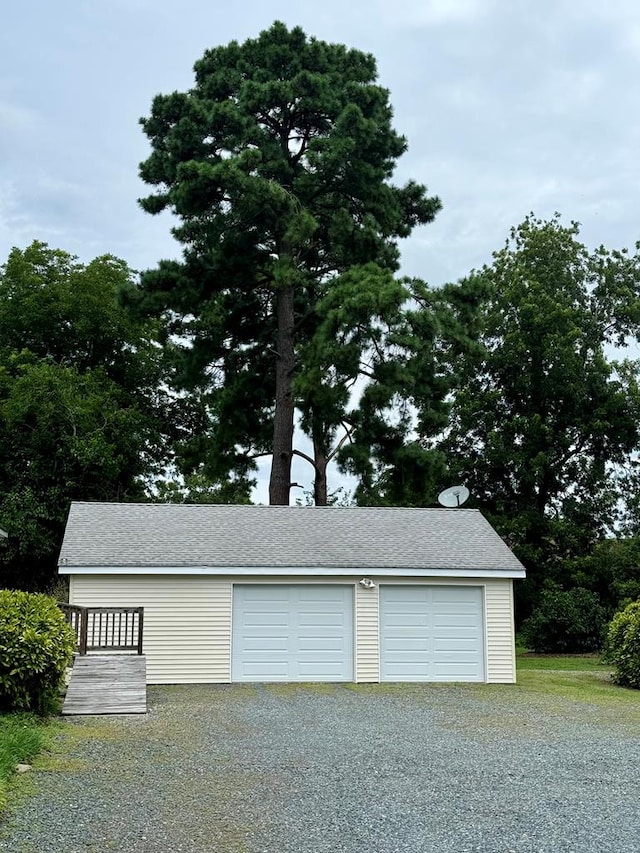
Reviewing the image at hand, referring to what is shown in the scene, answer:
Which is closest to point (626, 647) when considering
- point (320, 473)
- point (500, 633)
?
point (500, 633)

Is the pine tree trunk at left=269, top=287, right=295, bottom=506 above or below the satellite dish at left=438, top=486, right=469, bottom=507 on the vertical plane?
above

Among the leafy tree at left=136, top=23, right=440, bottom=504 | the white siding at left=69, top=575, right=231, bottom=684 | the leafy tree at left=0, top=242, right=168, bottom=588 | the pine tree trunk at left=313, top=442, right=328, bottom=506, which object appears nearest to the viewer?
the white siding at left=69, top=575, right=231, bottom=684

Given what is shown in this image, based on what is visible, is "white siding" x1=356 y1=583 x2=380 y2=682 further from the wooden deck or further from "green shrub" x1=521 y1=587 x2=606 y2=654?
"green shrub" x1=521 y1=587 x2=606 y2=654

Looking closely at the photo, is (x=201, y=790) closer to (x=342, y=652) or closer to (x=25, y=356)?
(x=342, y=652)

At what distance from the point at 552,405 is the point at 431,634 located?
49.2 ft

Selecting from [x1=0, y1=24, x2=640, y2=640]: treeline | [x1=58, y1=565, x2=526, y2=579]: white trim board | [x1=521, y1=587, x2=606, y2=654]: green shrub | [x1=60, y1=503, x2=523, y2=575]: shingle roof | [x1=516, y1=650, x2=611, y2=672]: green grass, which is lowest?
[x1=516, y1=650, x2=611, y2=672]: green grass

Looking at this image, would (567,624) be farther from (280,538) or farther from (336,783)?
(336,783)

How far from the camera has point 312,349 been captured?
2312 cm

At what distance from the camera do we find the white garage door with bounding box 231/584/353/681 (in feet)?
52.1

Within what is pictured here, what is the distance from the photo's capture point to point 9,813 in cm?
596

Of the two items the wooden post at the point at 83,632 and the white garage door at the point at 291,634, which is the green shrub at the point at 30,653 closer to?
the wooden post at the point at 83,632

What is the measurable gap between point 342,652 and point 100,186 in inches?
508

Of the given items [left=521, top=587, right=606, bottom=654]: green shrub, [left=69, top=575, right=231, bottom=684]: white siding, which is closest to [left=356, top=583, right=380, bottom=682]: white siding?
[left=69, top=575, right=231, bottom=684]: white siding

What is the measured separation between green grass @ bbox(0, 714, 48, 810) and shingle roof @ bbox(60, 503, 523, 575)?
5512 mm
